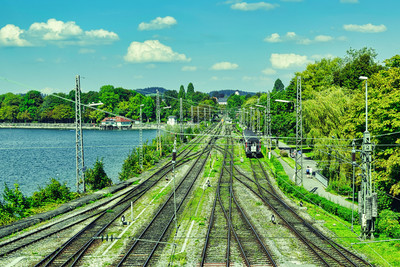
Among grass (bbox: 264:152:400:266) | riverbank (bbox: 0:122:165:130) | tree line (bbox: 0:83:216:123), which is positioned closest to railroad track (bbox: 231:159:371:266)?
grass (bbox: 264:152:400:266)

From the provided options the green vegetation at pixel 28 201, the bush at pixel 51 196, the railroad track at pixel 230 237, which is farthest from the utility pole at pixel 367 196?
the bush at pixel 51 196

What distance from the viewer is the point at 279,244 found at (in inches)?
893

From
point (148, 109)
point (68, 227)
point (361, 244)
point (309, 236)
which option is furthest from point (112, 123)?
point (361, 244)

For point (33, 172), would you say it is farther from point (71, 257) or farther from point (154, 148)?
point (71, 257)

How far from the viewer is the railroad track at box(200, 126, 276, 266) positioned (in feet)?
65.6

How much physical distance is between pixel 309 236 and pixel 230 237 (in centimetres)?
527

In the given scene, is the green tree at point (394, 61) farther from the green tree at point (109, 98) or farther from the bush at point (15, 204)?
the green tree at point (109, 98)

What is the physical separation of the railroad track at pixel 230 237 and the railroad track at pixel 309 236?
268 cm

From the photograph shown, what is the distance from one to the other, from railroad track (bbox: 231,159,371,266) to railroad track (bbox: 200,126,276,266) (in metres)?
2.68

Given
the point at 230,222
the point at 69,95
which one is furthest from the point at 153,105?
the point at 230,222

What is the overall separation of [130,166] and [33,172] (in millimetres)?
21514

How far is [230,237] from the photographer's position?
23.7 m

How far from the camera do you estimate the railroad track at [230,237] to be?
65.6ft

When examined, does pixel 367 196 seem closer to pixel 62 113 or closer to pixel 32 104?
pixel 62 113
